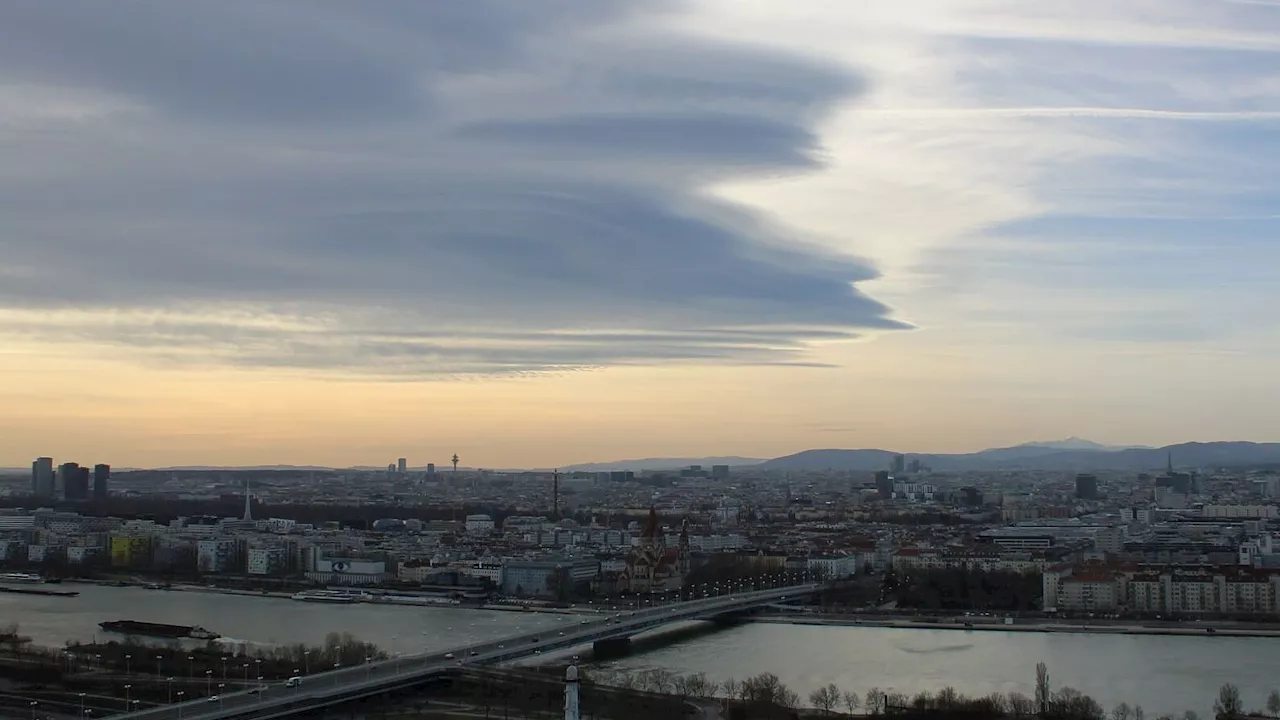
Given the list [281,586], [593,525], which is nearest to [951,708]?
[281,586]

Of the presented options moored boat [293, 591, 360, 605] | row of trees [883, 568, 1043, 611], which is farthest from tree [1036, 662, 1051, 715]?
moored boat [293, 591, 360, 605]

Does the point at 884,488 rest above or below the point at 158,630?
above

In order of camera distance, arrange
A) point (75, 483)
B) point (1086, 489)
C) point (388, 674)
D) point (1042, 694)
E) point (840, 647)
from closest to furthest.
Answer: point (1042, 694) → point (388, 674) → point (840, 647) → point (75, 483) → point (1086, 489)

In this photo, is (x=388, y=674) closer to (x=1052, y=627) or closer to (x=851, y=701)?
(x=851, y=701)

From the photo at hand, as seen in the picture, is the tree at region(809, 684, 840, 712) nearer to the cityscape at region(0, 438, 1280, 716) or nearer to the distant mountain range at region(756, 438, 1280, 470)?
the cityscape at region(0, 438, 1280, 716)

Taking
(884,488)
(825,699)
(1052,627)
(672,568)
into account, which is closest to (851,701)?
(825,699)

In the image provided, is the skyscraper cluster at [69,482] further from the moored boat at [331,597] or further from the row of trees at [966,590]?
the row of trees at [966,590]
